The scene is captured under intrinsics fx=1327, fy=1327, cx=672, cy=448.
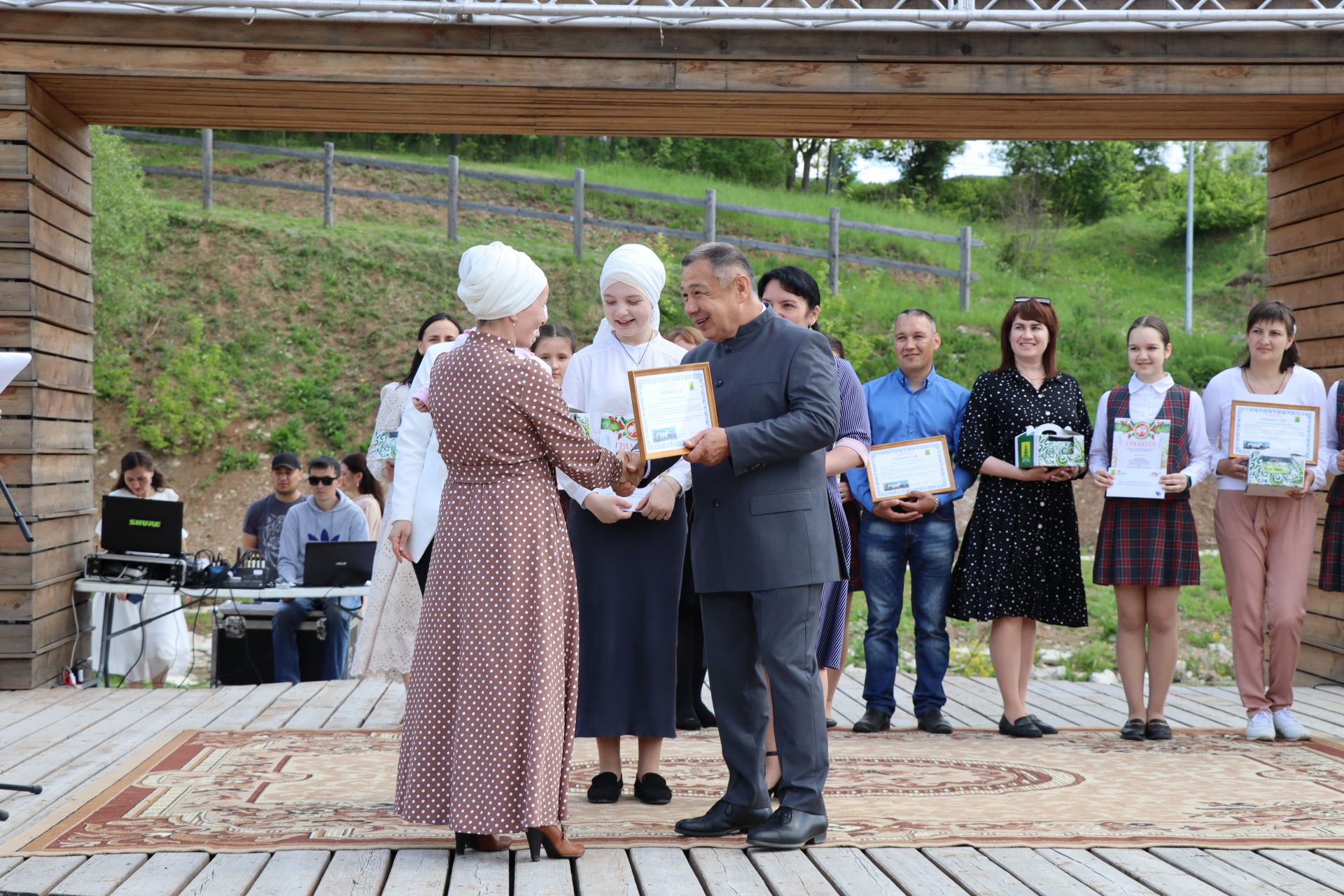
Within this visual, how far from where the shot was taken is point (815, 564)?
4012mm

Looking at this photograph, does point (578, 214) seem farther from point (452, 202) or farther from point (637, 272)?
point (637, 272)

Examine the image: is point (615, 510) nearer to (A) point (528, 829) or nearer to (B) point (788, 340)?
(B) point (788, 340)

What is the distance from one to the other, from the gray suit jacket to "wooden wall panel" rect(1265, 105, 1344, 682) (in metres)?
4.82

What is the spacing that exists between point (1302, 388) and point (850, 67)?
2.82m

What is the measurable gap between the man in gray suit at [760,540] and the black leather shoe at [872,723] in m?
2.13

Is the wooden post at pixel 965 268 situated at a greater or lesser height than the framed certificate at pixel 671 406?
greater

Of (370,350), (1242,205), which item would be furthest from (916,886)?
(1242,205)

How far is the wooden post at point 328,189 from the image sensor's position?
2062cm

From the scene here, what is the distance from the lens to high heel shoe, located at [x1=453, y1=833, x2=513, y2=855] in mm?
3820

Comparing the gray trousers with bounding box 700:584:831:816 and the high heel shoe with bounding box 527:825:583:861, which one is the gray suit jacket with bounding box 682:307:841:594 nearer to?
the gray trousers with bounding box 700:584:831:816

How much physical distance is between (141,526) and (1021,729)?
4.95m

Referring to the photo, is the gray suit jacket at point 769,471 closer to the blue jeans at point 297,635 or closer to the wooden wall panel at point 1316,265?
the blue jeans at point 297,635

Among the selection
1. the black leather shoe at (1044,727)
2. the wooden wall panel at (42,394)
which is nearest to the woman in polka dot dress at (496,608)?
the black leather shoe at (1044,727)

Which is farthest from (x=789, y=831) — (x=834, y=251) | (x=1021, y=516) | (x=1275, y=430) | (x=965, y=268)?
(x=965, y=268)
